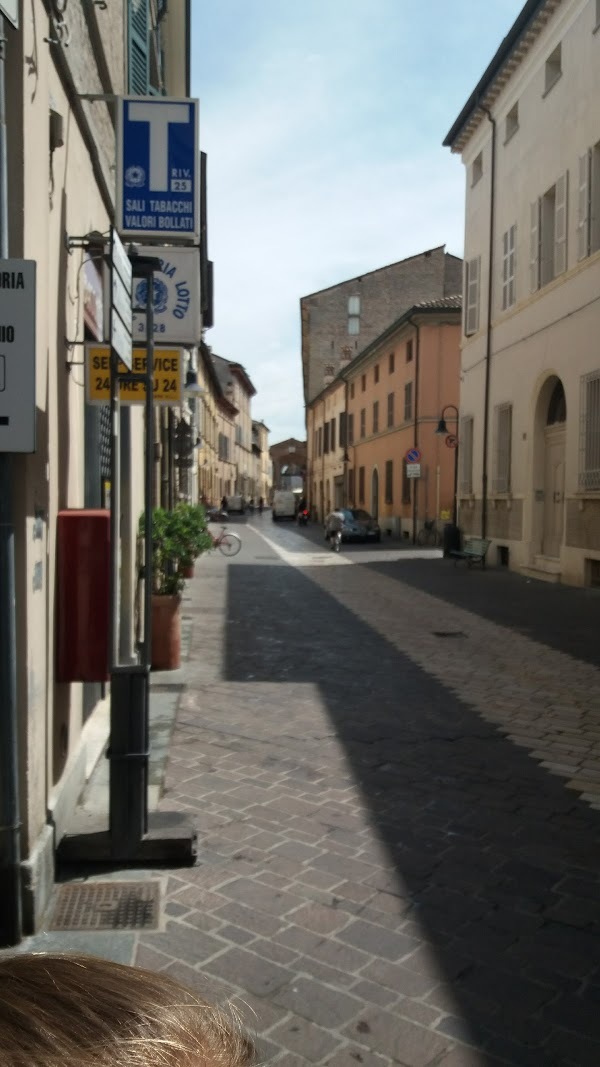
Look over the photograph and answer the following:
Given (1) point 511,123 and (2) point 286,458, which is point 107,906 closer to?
(1) point 511,123

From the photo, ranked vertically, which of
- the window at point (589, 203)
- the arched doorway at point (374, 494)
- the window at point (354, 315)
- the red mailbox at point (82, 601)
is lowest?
the red mailbox at point (82, 601)

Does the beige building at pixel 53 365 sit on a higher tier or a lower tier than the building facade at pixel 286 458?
lower

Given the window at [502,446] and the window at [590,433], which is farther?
the window at [502,446]

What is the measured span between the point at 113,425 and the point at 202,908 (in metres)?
1.97

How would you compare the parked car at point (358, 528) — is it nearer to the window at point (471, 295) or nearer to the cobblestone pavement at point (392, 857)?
the window at point (471, 295)

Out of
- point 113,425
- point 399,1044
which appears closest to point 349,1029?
point 399,1044

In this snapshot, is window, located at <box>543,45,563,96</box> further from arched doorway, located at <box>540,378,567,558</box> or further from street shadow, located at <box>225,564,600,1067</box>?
street shadow, located at <box>225,564,600,1067</box>

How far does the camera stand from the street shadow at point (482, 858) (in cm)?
281

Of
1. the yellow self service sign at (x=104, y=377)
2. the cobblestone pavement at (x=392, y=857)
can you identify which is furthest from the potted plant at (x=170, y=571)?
the yellow self service sign at (x=104, y=377)

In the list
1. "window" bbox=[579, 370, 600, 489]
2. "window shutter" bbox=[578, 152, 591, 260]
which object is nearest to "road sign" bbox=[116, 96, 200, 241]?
"window" bbox=[579, 370, 600, 489]

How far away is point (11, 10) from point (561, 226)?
15.4 metres

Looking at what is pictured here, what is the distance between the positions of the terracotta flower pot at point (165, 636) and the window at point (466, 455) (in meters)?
15.9

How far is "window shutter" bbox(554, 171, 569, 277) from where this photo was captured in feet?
54.4

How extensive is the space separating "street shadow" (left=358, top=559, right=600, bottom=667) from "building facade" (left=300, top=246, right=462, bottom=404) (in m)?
33.8
